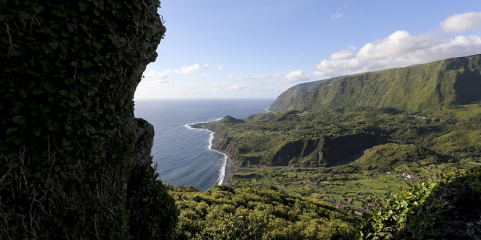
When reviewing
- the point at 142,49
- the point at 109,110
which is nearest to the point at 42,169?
the point at 109,110

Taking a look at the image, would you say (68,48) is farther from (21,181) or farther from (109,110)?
(21,181)

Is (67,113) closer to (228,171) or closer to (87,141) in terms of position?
(87,141)

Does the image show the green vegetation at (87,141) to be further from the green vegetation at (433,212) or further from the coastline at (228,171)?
the coastline at (228,171)

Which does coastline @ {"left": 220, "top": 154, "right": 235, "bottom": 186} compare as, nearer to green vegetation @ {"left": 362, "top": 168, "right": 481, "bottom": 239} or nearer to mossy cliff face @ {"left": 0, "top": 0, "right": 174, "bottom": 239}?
green vegetation @ {"left": 362, "top": 168, "right": 481, "bottom": 239}

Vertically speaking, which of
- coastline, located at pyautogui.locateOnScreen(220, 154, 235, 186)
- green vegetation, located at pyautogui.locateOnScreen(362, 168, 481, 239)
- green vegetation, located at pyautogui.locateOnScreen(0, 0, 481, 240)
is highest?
green vegetation, located at pyautogui.locateOnScreen(0, 0, 481, 240)

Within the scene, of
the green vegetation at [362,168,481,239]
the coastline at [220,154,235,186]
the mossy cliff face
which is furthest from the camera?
the coastline at [220,154,235,186]

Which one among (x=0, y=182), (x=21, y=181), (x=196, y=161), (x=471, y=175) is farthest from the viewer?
(x=196, y=161)

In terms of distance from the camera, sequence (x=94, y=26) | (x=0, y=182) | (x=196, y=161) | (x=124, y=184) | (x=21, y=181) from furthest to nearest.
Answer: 1. (x=196, y=161)
2. (x=124, y=184)
3. (x=94, y=26)
4. (x=21, y=181)
5. (x=0, y=182)

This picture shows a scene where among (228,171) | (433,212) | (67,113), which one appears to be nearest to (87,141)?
(67,113)

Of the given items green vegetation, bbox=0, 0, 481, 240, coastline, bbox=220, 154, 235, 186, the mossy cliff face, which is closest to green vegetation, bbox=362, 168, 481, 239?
green vegetation, bbox=0, 0, 481, 240
